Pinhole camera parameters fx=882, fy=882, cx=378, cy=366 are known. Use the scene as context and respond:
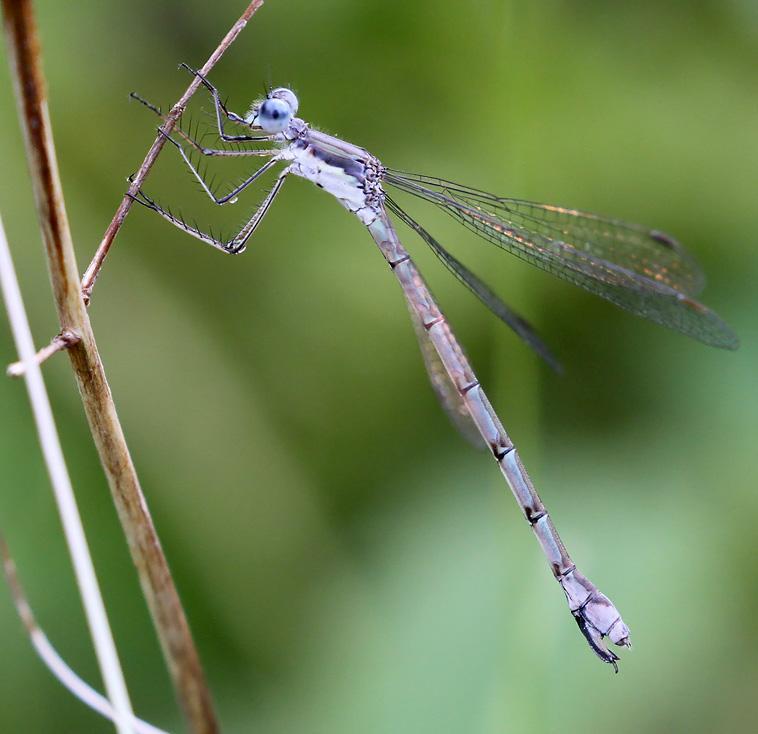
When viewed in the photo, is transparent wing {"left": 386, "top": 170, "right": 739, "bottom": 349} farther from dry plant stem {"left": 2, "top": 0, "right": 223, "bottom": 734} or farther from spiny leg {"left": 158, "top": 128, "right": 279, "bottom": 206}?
dry plant stem {"left": 2, "top": 0, "right": 223, "bottom": 734}

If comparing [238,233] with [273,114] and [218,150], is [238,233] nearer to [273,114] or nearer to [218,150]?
[218,150]

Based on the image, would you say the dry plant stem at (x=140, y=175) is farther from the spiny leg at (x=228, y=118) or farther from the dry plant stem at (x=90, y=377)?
the spiny leg at (x=228, y=118)

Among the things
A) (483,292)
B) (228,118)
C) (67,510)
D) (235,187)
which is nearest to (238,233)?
(235,187)

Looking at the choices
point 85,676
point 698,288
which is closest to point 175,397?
point 85,676

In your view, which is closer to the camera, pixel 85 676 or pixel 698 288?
pixel 85 676

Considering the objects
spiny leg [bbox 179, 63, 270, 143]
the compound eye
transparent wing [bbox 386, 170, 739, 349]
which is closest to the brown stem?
spiny leg [bbox 179, 63, 270, 143]

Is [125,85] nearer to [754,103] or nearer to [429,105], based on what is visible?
[429,105]
